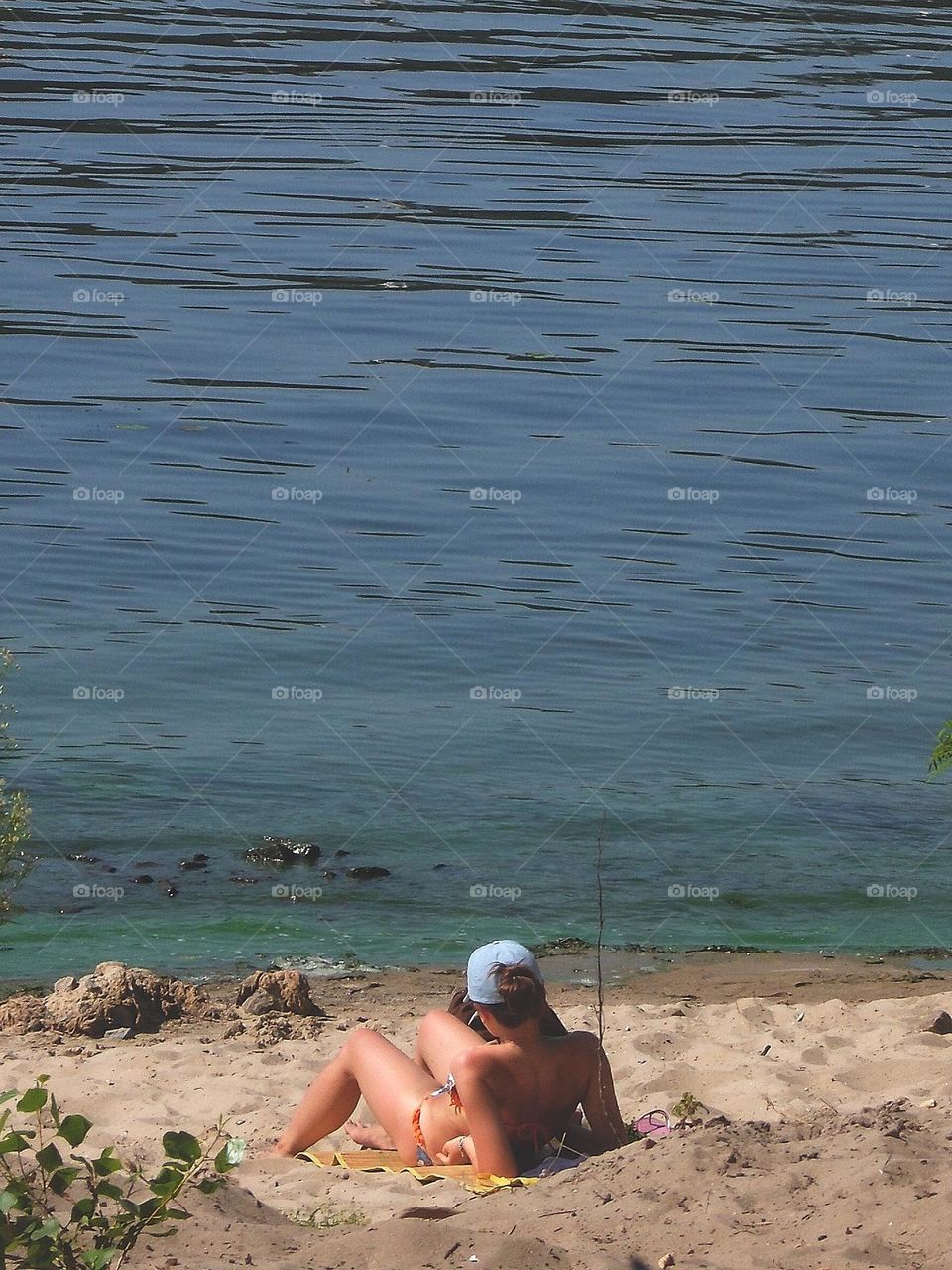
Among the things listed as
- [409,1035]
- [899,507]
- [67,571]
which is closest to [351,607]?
[67,571]

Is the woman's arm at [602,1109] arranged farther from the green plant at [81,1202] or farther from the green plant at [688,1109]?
the green plant at [81,1202]

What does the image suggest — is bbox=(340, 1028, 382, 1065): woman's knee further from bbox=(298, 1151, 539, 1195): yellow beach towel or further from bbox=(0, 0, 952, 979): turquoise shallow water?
bbox=(0, 0, 952, 979): turquoise shallow water

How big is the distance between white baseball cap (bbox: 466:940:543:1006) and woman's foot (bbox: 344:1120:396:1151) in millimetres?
701

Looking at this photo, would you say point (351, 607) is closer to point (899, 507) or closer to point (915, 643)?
point (915, 643)

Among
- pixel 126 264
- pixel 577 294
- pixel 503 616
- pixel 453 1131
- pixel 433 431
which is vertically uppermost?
pixel 126 264

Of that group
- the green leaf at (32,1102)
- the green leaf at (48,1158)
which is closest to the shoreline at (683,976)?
→ the green leaf at (48,1158)

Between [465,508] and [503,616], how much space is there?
231cm

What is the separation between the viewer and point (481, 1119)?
20.2ft

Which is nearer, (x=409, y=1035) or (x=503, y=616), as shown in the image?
(x=409, y=1035)

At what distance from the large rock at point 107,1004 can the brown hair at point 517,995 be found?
7.52ft

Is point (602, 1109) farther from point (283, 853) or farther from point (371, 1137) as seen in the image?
point (283, 853)

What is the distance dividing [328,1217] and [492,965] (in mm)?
1004

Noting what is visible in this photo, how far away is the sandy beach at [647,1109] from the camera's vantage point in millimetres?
4887

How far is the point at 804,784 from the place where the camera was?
37.8ft
